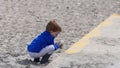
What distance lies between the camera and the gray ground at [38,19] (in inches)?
315

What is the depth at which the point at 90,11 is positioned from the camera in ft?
38.0

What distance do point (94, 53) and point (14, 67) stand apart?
1.48 m

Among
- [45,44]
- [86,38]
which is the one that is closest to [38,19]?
[86,38]

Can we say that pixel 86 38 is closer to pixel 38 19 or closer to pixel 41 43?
pixel 41 43

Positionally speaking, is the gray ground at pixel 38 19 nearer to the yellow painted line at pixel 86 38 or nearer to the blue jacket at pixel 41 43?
the yellow painted line at pixel 86 38

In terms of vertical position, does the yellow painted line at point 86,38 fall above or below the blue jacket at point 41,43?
below

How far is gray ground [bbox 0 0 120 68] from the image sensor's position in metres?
8.01

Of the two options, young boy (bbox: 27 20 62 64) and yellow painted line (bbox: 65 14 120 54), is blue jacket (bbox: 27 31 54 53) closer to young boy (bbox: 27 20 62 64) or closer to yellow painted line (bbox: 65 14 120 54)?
young boy (bbox: 27 20 62 64)

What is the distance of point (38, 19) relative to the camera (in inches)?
420

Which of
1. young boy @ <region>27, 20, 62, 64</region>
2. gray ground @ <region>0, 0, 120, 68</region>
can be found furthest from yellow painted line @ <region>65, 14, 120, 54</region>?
young boy @ <region>27, 20, 62, 64</region>

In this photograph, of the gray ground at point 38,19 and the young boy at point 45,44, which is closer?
the young boy at point 45,44

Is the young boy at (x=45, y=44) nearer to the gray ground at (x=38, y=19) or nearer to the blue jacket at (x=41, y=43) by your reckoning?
the blue jacket at (x=41, y=43)

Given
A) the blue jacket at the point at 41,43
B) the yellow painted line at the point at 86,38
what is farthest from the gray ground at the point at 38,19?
the blue jacket at the point at 41,43

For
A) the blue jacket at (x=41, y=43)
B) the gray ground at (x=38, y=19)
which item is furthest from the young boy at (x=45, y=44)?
the gray ground at (x=38, y=19)
